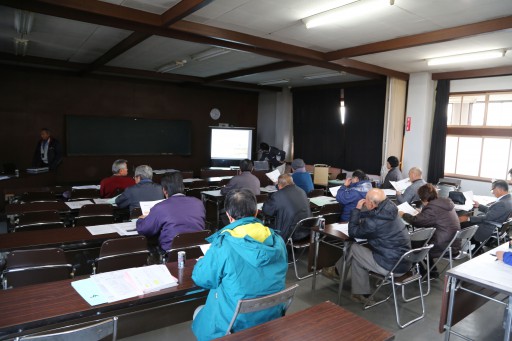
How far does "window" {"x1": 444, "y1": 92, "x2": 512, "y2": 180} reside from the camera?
7.07 m

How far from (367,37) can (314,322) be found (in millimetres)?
4643

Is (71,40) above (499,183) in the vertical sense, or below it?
above

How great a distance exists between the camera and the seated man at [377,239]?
3.23 m

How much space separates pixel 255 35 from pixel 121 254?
12.7ft

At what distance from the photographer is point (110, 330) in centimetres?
156

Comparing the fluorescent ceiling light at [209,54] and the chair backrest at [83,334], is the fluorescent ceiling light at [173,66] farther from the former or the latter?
the chair backrest at [83,334]

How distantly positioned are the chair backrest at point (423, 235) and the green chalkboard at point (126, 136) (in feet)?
27.9

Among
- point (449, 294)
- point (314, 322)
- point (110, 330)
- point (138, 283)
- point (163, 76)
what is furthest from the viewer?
point (163, 76)

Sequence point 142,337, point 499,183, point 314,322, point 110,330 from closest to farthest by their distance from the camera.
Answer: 1. point 110,330
2. point 314,322
3. point 142,337
4. point 499,183

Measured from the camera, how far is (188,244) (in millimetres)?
2953

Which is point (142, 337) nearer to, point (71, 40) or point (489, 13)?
point (489, 13)

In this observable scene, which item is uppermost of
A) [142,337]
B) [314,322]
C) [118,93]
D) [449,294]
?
[118,93]

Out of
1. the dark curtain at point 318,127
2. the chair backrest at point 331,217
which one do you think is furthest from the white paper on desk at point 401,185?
the dark curtain at point 318,127

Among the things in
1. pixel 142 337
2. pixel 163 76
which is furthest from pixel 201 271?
pixel 163 76
